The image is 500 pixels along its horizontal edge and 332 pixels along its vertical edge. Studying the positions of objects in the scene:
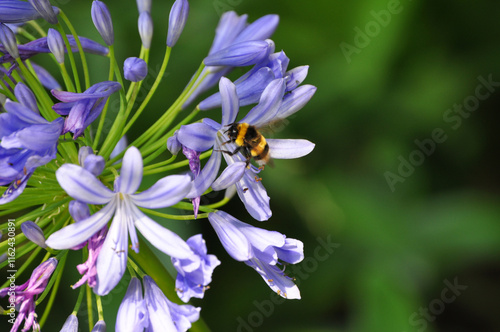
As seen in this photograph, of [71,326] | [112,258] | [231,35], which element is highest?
[231,35]

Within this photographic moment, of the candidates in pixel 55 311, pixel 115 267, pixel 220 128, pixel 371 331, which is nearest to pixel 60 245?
pixel 115 267

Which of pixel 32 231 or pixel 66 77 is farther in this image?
pixel 66 77

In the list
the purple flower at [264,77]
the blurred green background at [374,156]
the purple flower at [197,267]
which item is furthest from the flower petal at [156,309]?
the blurred green background at [374,156]

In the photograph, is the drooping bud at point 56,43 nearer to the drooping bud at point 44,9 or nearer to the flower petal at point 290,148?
the drooping bud at point 44,9

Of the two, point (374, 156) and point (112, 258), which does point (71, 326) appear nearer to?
point (112, 258)

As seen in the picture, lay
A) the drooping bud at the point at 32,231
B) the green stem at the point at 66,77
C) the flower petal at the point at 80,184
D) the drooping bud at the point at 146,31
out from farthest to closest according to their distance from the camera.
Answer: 1. the drooping bud at the point at 146,31
2. the green stem at the point at 66,77
3. the drooping bud at the point at 32,231
4. the flower petal at the point at 80,184

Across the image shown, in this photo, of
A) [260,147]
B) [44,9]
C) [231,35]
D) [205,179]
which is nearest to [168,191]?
[205,179]

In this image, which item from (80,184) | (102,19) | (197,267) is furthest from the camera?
(102,19)
